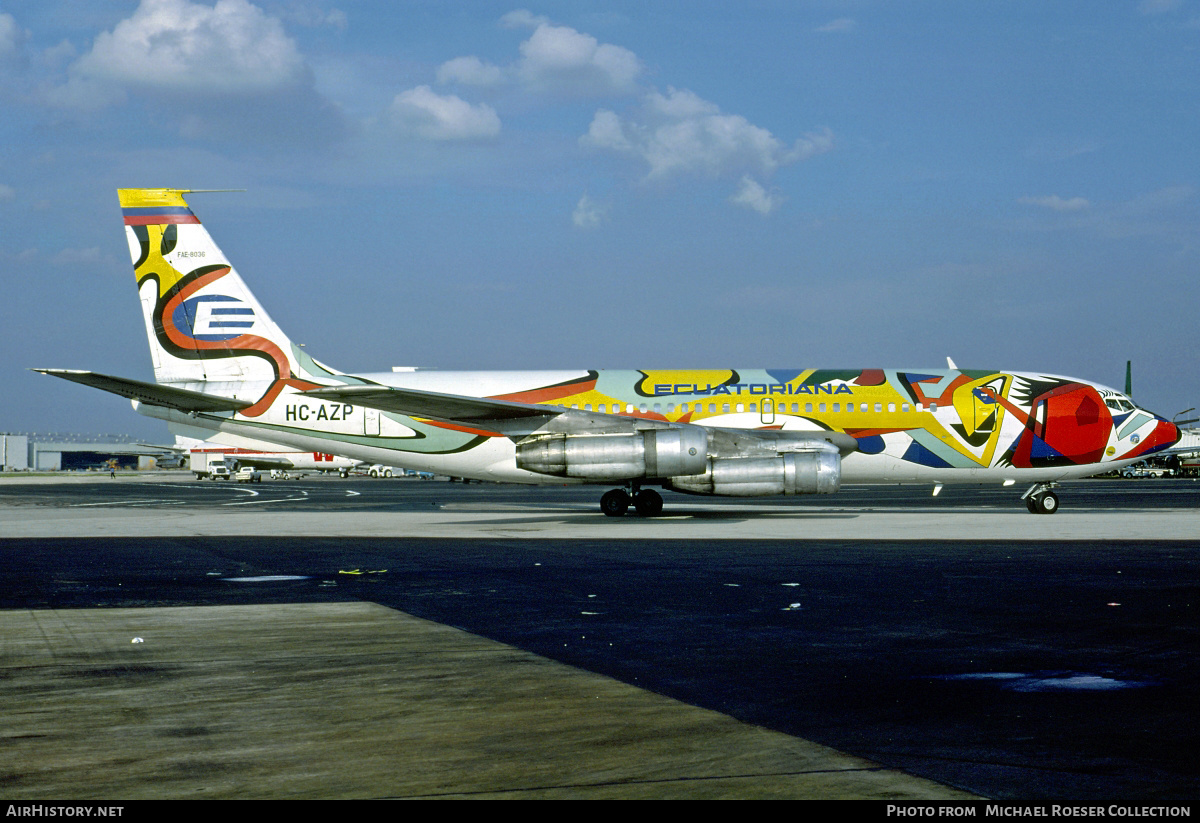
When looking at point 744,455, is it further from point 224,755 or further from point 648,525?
point 224,755

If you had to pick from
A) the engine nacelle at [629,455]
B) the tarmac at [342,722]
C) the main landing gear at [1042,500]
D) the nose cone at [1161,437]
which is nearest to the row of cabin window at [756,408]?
the engine nacelle at [629,455]

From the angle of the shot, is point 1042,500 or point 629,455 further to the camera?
point 1042,500

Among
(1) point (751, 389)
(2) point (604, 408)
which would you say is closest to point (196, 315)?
(2) point (604, 408)

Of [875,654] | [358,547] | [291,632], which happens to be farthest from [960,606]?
[358,547]

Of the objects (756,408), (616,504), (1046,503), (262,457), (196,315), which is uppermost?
(196,315)

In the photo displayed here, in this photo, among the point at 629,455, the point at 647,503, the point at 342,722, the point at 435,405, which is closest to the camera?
the point at 342,722

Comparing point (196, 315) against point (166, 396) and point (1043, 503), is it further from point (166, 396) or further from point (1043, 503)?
point (1043, 503)

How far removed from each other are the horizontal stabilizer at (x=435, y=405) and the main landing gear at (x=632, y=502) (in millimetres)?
3325

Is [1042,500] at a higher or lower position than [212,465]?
lower

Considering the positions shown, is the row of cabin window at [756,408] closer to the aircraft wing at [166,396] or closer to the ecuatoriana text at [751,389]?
the ecuatoriana text at [751,389]

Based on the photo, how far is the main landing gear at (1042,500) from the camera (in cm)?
2830

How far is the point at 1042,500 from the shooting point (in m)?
28.3

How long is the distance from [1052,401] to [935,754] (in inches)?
992

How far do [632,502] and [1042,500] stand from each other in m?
11.4
